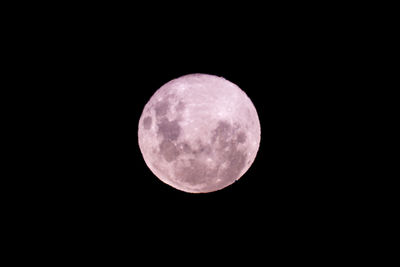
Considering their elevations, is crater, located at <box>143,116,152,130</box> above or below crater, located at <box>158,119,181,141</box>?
above

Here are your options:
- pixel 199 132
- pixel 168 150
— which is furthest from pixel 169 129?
pixel 199 132

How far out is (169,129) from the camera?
367 cm

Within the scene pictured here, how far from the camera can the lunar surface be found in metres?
3.62

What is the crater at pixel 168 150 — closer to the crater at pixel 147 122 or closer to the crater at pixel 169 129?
the crater at pixel 169 129

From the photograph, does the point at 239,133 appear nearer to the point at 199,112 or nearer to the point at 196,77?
the point at 199,112

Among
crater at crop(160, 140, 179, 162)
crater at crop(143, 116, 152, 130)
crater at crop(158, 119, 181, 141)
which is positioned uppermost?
crater at crop(143, 116, 152, 130)

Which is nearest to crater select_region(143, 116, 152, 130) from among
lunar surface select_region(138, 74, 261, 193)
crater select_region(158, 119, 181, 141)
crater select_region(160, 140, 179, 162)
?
lunar surface select_region(138, 74, 261, 193)

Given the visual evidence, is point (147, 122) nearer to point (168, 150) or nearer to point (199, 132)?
point (168, 150)

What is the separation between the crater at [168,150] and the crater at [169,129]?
2.8 inches

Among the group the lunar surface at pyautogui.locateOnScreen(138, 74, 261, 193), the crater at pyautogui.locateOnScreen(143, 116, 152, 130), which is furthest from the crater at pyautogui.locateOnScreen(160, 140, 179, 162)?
the crater at pyautogui.locateOnScreen(143, 116, 152, 130)

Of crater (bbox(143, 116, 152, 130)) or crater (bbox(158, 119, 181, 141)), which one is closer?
crater (bbox(158, 119, 181, 141))

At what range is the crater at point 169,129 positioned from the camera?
11.9 ft

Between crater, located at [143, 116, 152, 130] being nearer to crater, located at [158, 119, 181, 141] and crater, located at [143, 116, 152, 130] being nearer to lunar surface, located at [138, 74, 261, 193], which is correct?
lunar surface, located at [138, 74, 261, 193]

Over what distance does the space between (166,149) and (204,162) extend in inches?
19.2
